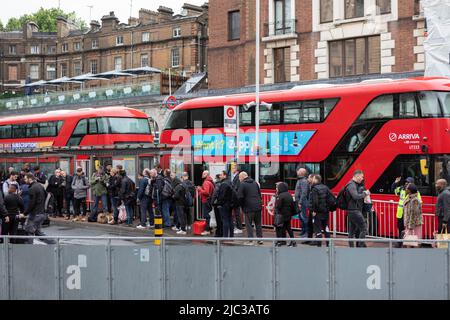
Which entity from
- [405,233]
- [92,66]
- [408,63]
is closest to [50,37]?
[92,66]

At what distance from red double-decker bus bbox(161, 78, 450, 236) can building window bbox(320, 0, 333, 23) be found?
1413 cm

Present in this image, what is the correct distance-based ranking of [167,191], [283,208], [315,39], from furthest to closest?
[315,39], [167,191], [283,208]

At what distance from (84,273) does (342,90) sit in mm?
10913

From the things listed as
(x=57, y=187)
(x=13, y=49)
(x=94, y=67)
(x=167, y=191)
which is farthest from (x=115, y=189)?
(x=13, y=49)

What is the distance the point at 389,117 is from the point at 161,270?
970 cm

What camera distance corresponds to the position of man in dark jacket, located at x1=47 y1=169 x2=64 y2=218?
23359mm

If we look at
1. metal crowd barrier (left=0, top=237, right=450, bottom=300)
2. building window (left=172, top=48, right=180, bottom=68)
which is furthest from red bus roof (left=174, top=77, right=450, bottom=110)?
building window (left=172, top=48, right=180, bottom=68)

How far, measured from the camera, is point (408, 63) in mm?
31891

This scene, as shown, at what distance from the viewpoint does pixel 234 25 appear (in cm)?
4078

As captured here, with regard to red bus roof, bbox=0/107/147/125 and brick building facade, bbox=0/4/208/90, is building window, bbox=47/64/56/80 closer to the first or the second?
brick building facade, bbox=0/4/208/90

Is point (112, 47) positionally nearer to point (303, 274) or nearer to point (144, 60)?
point (144, 60)

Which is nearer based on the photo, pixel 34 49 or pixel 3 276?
pixel 3 276

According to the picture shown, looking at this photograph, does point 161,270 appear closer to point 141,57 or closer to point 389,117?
point 389,117

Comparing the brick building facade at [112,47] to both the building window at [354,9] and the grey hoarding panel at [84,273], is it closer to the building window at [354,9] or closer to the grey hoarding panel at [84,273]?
the building window at [354,9]
